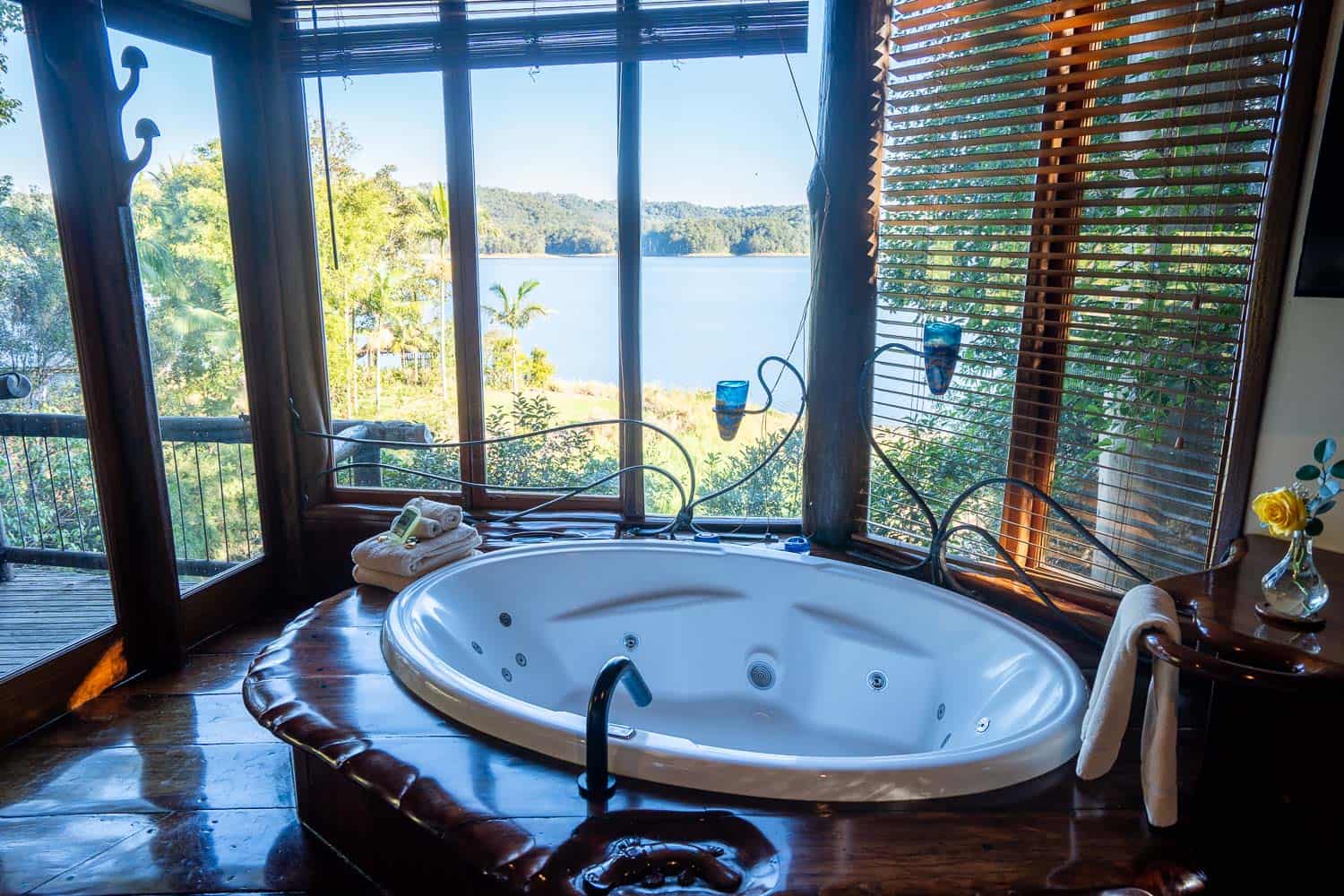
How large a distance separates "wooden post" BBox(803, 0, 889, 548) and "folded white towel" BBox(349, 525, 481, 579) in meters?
1.19

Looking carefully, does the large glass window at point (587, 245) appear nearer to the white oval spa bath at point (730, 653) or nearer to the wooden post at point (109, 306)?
the white oval spa bath at point (730, 653)

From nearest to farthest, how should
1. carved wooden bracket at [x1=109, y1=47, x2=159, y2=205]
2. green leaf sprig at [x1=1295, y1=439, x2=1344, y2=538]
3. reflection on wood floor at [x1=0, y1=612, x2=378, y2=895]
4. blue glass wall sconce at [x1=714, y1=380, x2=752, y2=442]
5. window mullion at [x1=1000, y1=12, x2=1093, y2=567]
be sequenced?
green leaf sprig at [x1=1295, y1=439, x2=1344, y2=538] < reflection on wood floor at [x1=0, y1=612, x2=378, y2=895] < window mullion at [x1=1000, y1=12, x2=1093, y2=567] < carved wooden bracket at [x1=109, y1=47, x2=159, y2=205] < blue glass wall sconce at [x1=714, y1=380, x2=752, y2=442]

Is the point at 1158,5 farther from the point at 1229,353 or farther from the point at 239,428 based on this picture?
the point at 239,428

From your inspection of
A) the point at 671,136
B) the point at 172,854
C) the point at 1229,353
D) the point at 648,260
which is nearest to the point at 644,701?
the point at 172,854

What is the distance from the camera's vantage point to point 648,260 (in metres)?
3.12

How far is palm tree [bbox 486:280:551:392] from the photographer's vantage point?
3.19 m

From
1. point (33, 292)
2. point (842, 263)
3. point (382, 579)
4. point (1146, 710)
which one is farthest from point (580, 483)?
point (1146, 710)

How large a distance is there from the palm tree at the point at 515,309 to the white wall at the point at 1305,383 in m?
2.29

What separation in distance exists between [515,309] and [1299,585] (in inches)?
100

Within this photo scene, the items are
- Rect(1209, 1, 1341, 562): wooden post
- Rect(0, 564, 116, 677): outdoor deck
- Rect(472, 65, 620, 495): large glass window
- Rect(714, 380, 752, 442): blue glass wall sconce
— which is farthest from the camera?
Rect(472, 65, 620, 495): large glass window

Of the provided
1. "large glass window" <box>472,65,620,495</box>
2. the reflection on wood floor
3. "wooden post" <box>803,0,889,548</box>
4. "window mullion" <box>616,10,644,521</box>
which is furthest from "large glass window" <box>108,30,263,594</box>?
"wooden post" <box>803,0,889,548</box>

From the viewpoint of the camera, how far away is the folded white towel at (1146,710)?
4.78 feet

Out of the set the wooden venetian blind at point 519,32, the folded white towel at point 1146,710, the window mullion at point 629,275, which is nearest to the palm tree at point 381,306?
the wooden venetian blind at point 519,32

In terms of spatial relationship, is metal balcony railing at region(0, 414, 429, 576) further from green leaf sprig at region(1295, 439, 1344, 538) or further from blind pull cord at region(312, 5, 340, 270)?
green leaf sprig at region(1295, 439, 1344, 538)
